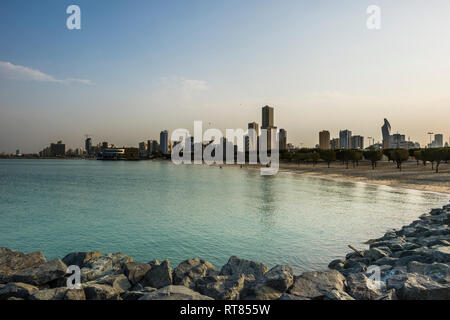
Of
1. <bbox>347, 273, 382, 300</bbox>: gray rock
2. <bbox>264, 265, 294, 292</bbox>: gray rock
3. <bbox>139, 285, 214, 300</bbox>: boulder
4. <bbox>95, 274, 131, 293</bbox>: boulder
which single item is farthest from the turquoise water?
<bbox>139, 285, 214, 300</bbox>: boulder

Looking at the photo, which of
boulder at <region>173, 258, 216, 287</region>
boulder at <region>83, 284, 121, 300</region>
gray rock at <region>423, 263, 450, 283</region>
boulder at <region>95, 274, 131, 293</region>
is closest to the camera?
boulder at <region>83, 284, 121, 300</region>

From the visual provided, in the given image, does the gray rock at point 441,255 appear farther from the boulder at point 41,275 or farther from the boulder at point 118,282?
the boulder at point 41,275

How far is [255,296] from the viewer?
8.17m

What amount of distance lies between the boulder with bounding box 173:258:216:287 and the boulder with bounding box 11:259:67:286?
13.3 ft

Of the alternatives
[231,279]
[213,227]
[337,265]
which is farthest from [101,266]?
[213,227]

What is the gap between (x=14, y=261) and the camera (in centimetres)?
1198

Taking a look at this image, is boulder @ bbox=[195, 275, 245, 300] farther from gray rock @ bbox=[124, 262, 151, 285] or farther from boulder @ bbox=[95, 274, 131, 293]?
boulder @ bbox=[95, 274, 131, 293]

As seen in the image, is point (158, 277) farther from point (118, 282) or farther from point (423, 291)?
point (423, 291)

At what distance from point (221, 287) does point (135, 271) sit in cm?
348

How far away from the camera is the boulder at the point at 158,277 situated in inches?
395

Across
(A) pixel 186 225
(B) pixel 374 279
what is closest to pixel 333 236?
(B) pixel 374 279

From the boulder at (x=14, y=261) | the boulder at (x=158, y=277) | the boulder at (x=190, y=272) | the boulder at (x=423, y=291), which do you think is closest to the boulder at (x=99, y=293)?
the boulder at (x=158, y=277)

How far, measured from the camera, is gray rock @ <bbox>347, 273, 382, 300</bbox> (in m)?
8.30

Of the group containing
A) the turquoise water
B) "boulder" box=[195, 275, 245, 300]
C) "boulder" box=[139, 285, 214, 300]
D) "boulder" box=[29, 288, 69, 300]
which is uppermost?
"boulder" box=[139, 285, 214, 300]
